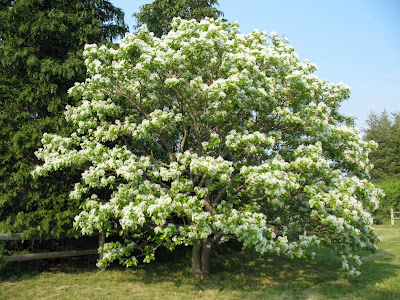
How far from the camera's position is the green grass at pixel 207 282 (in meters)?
8.86

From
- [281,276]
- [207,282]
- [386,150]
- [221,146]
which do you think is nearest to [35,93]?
[221,146]

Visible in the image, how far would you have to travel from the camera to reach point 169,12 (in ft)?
69.1

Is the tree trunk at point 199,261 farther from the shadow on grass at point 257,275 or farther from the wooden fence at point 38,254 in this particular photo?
the wooden fence at point 38,254

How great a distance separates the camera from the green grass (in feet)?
29.1

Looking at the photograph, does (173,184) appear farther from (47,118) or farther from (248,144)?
(47,118)

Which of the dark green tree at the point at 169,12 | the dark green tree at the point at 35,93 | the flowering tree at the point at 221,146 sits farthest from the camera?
the dark green tree at the point at 169,12

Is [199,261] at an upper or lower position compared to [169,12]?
lower

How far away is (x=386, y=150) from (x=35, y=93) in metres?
48.4

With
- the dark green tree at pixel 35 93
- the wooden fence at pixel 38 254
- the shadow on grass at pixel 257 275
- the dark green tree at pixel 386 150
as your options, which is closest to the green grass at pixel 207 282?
the shadow on grass at pixel 257 275

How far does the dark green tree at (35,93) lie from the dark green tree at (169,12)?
29.8ft

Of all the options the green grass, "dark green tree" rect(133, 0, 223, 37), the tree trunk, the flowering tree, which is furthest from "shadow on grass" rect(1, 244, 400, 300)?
"dark green tree" rect(133, 0, 223, 37)

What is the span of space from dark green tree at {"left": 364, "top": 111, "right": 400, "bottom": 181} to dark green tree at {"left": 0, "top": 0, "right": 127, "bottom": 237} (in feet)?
143

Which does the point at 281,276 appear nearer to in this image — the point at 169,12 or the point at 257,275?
the point at 257,275

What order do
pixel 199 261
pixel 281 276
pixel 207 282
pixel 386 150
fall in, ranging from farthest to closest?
1. pixel 386 150
2. pixel 281 276
3. pixel 199 261
4. pixel 207 282
